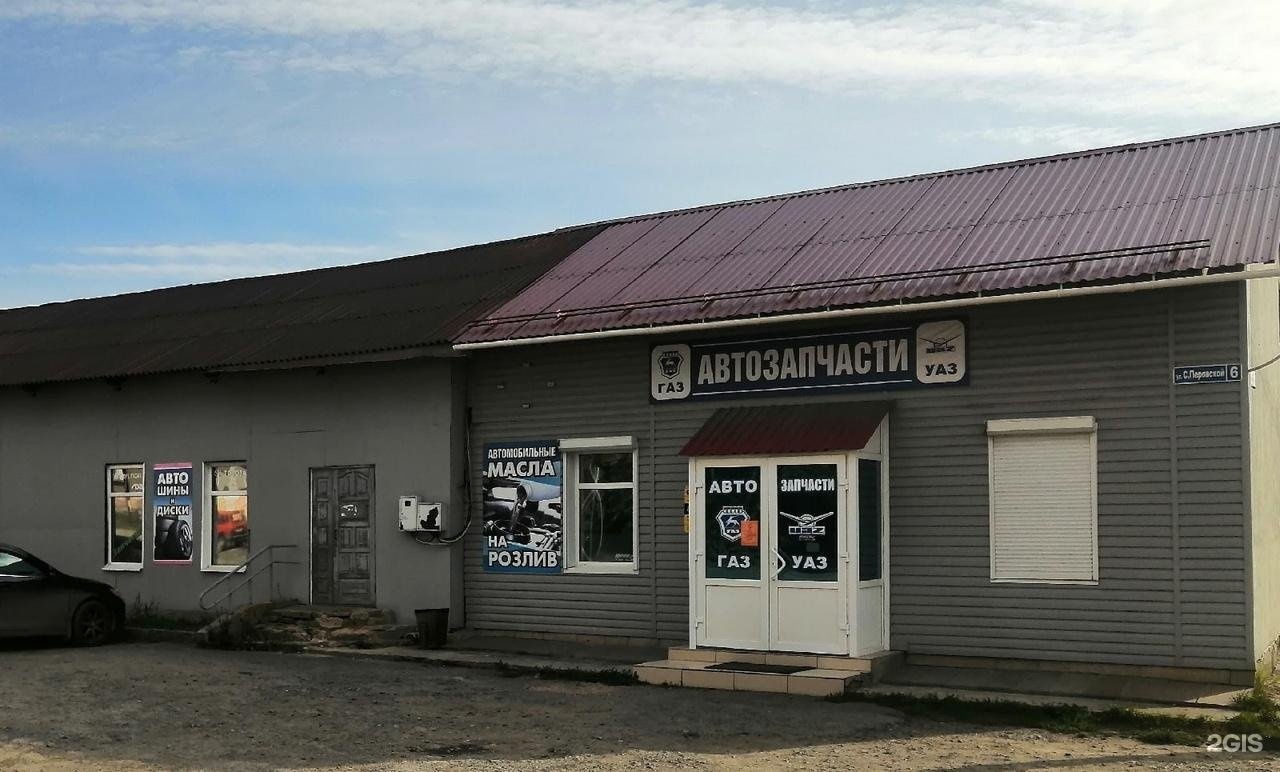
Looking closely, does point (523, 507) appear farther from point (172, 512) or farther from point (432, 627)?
point (172, 512)

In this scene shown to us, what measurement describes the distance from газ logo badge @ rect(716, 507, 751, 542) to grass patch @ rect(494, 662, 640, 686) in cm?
169

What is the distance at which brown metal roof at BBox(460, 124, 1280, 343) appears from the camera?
12.2 m

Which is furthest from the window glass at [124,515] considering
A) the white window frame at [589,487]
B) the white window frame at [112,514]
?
the white window frame at [589,487]

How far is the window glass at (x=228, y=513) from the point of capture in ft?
62.0

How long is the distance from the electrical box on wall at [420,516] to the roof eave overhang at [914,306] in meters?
2.07

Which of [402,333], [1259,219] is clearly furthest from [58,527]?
[1259,219]

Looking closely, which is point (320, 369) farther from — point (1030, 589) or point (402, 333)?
point (1030, 589)

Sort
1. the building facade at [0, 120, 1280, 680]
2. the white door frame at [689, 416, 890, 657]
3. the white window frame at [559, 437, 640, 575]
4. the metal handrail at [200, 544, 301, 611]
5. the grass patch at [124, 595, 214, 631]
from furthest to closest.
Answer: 1. the metal handrail at [200, 544, 301, 611]
2. the grass patch at [124, 595, 214, 631]
3. the white window frame at [559, 437, 640, 575]
4. the white door frame at [689, 416, 890, 657]
5. the building facade at [0, 120, 1280, 680]

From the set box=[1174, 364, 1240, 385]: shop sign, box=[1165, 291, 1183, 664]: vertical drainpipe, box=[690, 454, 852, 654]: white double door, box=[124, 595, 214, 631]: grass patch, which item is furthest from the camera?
box=[124, 595, 214, 631]: grass patch

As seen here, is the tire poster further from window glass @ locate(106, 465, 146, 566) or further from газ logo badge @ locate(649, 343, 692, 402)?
газ logo badge @ locate(649, 343, 692, 402)

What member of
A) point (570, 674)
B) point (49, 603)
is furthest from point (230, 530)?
point (570, 674)

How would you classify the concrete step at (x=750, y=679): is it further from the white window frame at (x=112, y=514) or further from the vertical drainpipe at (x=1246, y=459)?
the white window frame at (x=112, y=514)

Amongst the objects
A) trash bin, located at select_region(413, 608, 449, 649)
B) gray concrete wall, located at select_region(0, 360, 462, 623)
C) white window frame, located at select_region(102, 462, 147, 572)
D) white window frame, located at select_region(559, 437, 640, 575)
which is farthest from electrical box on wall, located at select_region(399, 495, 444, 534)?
white window frame, located at select_region(102, 462, 147, 572)

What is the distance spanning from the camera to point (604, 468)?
15680 millimetres
